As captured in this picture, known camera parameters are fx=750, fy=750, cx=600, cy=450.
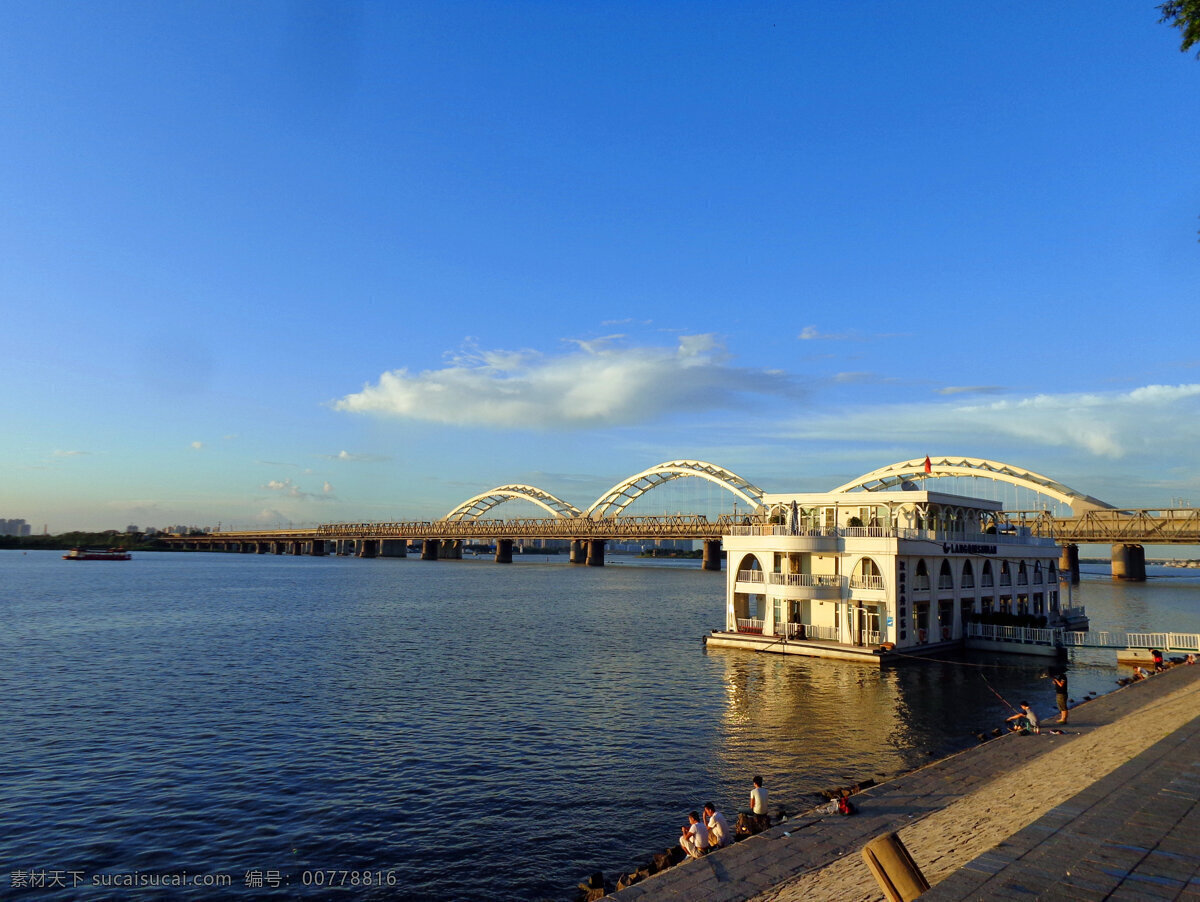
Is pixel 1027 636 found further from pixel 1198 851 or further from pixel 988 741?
pixel 1198 851

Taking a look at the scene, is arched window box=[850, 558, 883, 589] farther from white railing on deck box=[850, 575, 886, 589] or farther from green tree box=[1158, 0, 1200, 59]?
green tree box=[1158, 0, 1200, 59]

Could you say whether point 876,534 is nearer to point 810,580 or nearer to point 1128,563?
point 810,580

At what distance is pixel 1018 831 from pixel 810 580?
1420 inches

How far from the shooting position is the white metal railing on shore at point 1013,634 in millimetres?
49375

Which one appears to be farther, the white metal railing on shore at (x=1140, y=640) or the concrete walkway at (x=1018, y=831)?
the white metal railing on shore at (x=1140, y=640)

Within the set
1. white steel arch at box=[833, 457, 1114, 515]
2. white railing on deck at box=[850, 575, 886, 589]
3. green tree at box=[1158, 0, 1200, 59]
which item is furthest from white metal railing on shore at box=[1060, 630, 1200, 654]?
white steel arch at box=[833, 457, 1114, 515]

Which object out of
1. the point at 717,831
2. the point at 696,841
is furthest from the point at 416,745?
the point at 717,831

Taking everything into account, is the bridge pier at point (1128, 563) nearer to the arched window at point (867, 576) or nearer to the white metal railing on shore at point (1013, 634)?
the white metal railing on shore at point (1013, 634)

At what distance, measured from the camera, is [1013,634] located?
167 feet

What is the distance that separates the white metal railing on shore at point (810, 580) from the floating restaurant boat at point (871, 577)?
0.21 feet

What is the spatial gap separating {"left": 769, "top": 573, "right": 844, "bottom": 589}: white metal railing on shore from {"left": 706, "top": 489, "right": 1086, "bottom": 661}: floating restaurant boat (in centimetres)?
6

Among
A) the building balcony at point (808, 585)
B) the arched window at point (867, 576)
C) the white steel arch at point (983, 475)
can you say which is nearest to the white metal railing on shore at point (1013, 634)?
the arched window at point (867, 576)

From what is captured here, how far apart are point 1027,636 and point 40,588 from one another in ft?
410

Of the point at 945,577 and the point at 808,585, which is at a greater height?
the point at 945,577
